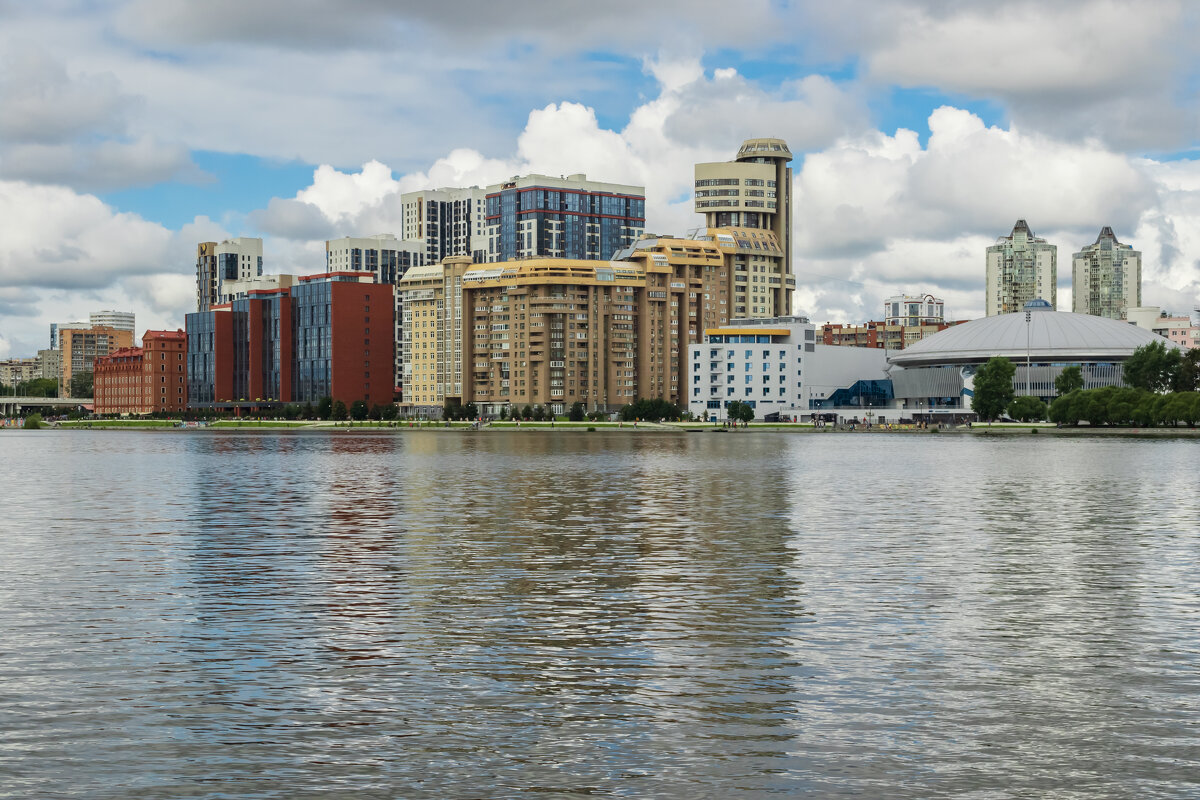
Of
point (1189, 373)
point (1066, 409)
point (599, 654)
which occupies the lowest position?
point (599, 654)

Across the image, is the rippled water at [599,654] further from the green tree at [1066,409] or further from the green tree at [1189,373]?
the green tree at [1189,373]

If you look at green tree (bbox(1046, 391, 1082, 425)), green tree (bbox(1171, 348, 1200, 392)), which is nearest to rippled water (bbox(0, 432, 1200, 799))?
green tree (bbox(1046, 391, 1082, 425))

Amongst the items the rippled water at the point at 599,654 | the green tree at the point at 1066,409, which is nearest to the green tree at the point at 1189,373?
the green tree at the point at 1066,409

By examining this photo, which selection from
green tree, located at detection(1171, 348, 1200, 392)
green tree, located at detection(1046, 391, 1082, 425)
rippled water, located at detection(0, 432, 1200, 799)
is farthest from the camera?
green tree, located at detection(1171, 348, 1200, 392)

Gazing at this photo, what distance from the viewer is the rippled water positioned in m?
16.4

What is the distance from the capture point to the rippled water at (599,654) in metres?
16.4

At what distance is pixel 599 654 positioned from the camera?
2398 cm

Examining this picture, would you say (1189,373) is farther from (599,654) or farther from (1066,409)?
(599,654)

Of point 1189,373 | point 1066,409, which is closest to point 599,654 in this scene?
point 1066,409

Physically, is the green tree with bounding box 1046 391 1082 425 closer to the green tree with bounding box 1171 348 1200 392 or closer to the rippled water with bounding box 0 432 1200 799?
the green tree with bounding box 1171 348 1200 392

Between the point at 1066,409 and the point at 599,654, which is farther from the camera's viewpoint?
the point at 1066,409

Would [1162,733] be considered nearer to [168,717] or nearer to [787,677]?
[787,677]

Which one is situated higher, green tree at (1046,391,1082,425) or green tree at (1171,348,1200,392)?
green tree at (1171,348,1200,392)

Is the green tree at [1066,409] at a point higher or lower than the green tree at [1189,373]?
lower
